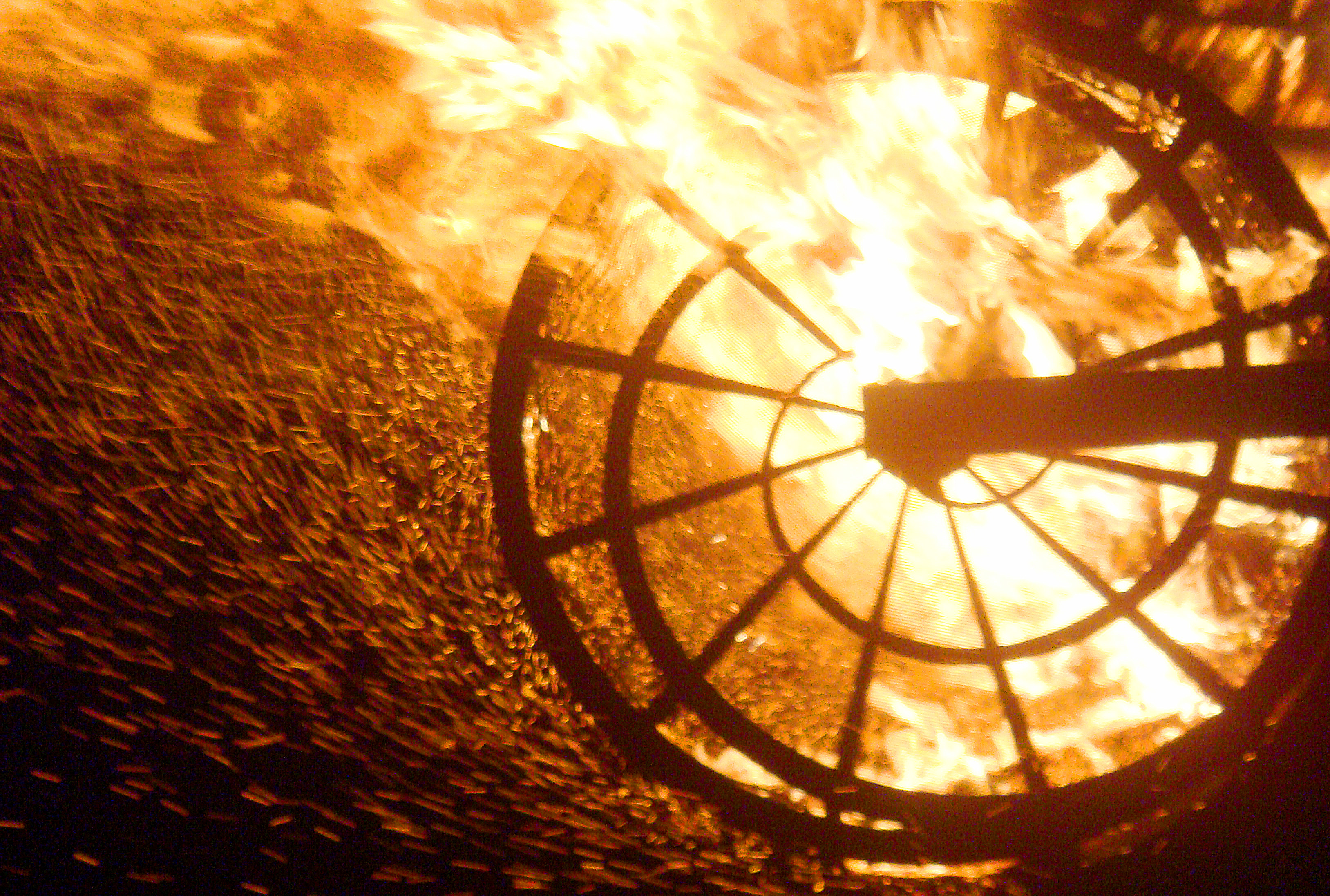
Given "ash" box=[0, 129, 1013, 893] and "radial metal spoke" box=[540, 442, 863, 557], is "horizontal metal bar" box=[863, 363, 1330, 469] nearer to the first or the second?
"radial metal spoke" box=[540, 442, 863, 557]

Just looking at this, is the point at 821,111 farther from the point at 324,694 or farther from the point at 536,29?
the point at 324,694

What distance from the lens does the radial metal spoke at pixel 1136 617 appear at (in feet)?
5.08

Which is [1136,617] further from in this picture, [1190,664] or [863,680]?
[863,680]

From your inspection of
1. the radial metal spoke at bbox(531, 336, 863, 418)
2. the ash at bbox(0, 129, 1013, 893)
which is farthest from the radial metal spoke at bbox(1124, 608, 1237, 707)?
the radial metal spoke at bbox(531, 336, 863, 418)

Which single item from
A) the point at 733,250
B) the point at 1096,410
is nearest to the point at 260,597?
the point at 733,250

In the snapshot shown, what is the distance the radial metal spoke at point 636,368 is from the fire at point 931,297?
0.55 feet

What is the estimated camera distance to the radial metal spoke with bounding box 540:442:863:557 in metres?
1.61

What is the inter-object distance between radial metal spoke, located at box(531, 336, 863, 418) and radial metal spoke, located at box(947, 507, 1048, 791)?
16.1 inches

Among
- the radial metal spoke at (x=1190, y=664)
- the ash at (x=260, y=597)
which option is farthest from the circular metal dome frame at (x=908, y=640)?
the ash at (x=260, y=597)

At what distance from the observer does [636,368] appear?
1.62m

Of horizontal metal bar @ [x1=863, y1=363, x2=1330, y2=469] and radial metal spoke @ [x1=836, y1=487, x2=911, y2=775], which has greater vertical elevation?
horizontal metal bar @ [x1=863, y1=363, x2=1330, y2=469]

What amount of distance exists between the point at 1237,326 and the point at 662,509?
1175mm

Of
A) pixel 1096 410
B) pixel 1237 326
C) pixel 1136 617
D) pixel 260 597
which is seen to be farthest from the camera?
pixel 260 597

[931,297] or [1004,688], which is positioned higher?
[931,297]
